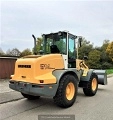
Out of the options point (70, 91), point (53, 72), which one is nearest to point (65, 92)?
point (70, 91)

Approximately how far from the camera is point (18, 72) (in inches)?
281

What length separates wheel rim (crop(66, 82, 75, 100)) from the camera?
7278 mm

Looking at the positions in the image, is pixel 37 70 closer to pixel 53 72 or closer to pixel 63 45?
pixel 53 72

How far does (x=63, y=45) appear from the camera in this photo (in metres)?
8.16

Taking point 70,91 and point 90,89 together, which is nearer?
point 70,91

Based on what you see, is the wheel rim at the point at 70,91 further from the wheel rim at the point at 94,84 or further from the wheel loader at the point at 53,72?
the wheel rim at the point at 94,84

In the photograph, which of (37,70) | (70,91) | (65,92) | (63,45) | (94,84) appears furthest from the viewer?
(94,84)

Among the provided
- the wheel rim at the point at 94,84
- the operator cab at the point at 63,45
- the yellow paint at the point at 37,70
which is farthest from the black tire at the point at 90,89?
the yellow paint at the point at 37,70

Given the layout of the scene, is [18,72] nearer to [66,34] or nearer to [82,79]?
[66,34]

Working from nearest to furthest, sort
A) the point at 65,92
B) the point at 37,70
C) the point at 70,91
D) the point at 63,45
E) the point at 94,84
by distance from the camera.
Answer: the point at 37,70 → the point at 65,92 → the point at 70,91 → the point at 63,45 → the point at 94,84

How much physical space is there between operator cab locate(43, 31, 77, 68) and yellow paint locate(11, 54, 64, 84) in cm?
79

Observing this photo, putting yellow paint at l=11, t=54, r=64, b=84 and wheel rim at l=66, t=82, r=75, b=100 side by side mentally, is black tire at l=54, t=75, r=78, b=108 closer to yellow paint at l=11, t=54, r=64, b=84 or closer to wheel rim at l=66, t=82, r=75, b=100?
wheel rim at l=66, t=82, r=75, b=100

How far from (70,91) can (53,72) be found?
100 cm

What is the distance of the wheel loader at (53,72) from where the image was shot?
6.50 m
